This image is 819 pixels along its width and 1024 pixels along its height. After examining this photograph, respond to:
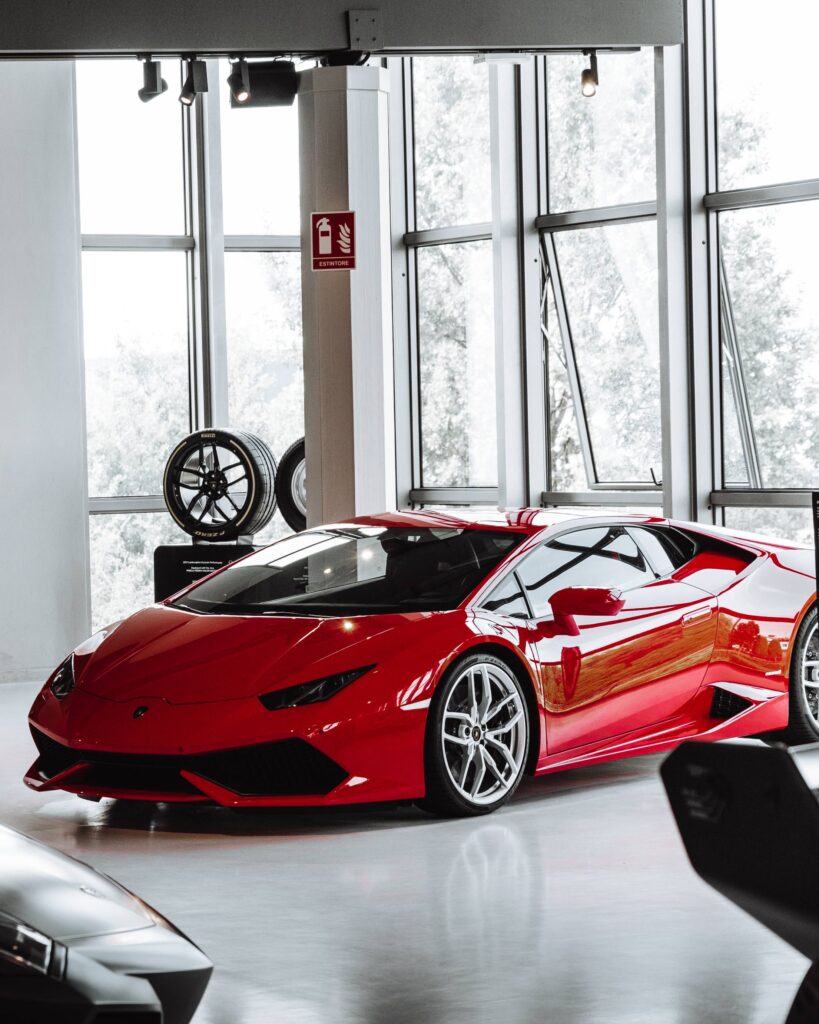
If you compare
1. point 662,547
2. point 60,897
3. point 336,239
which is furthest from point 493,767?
point 336,239

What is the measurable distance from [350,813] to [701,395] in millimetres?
5170

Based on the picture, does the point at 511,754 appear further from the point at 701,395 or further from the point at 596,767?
the point at 701,395

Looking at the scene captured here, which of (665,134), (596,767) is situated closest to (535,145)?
(665,134)

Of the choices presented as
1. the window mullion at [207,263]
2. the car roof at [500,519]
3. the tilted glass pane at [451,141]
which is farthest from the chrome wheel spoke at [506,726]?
the tilted glass pane at [451,141]

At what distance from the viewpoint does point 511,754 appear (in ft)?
17.1

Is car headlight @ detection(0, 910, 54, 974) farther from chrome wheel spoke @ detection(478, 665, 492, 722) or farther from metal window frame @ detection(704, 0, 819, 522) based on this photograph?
metal window frame @ detection(704, 0, 819, 522)

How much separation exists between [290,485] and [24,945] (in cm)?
756

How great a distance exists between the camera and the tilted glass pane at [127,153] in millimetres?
10945

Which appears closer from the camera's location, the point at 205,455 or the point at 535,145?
the point at 205,455

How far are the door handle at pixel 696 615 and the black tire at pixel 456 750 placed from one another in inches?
33.9

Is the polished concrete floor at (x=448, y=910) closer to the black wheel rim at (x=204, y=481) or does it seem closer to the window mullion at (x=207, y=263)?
the black wheel rim at (x=204, y=481)

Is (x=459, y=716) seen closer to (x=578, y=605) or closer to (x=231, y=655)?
(x=578, y=605)

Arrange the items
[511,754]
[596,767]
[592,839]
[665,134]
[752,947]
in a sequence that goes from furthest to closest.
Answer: [665,134] → [596,767] → [511,754] → [592,839] → [752,947]

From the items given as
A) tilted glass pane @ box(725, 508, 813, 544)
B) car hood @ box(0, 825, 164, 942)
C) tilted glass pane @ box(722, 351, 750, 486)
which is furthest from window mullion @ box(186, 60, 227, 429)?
car hood @ box(0, 825, 164, 942)
